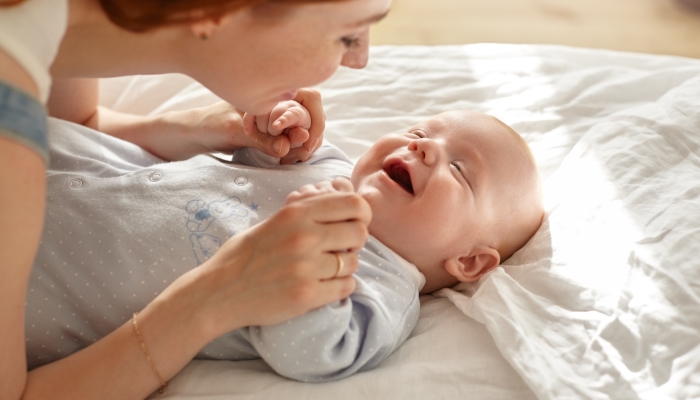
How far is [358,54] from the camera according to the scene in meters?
1.07

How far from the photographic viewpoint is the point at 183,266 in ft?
3.65

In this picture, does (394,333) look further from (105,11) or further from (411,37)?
(411,37)

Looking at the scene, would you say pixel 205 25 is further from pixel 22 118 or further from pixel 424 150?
pixel 424 150

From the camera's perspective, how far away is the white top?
2.67 ft

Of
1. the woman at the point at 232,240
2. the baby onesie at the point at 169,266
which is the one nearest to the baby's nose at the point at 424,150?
the baby onesie at the point at 169,266

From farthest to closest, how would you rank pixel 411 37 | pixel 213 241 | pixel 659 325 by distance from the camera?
pixel 411 37 < pixel 213 241 < pixel 659 325

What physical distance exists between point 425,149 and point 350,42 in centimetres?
31

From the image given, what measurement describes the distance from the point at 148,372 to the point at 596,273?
0.75m

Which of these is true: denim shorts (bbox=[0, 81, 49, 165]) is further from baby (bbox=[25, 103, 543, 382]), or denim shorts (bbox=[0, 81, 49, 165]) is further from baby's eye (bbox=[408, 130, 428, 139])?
baby's eye (bbox=[408, 130, 428, 139])

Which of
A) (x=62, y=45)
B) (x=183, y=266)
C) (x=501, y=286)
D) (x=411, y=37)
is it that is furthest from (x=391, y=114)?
(x=411, y=37)

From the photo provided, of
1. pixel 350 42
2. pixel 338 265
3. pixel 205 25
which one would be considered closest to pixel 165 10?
pixel 205 25

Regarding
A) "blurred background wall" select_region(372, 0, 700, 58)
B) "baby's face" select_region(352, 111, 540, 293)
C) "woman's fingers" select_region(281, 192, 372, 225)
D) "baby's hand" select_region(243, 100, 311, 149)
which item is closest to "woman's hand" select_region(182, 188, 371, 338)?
"woman's fingers" select_region(281, 192, 372, 225)

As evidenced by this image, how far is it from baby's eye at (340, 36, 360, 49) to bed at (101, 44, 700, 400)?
0.49 m

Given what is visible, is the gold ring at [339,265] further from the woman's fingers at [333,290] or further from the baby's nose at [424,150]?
the baby's nose at [424,150]
